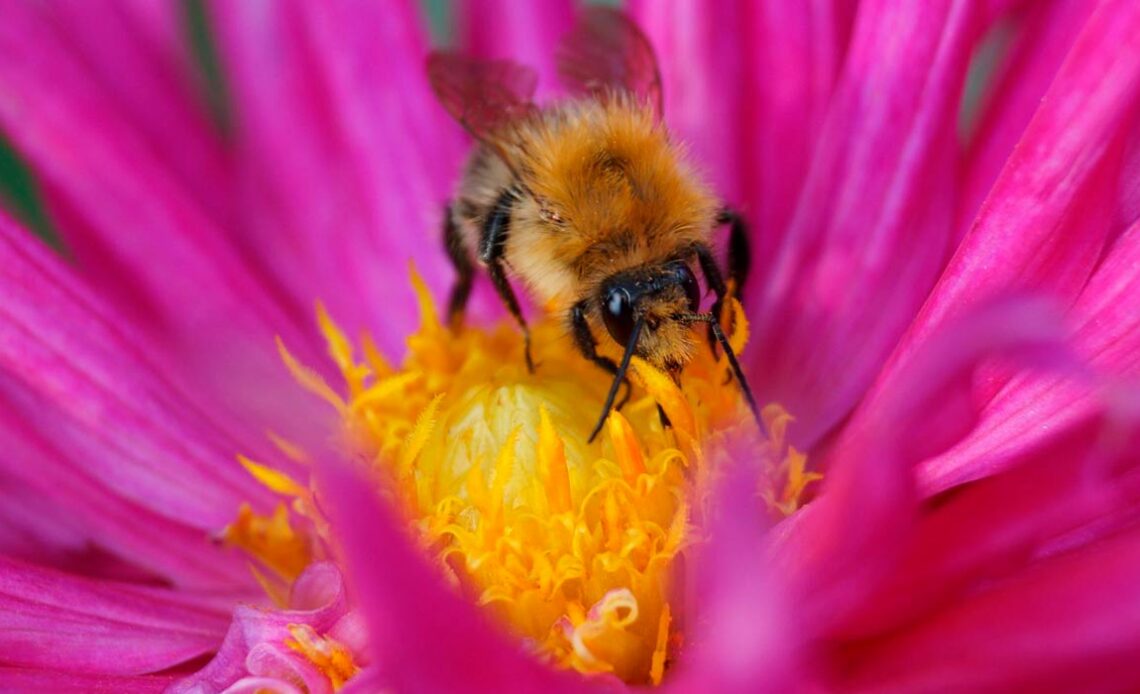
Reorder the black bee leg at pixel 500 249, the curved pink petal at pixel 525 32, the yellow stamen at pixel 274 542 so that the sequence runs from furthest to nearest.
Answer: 1. the curved pink petal at pixel 525 32
2. the yellow stamen at pixel 274 542
3. the black bee leg at pixel 500 249

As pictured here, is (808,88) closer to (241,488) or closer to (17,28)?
(241,488)

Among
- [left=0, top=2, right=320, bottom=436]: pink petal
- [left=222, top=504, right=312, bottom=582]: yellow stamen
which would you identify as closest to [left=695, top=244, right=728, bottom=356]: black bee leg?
[left=222, top=504, right=312, bottom=582]: yellow stamen

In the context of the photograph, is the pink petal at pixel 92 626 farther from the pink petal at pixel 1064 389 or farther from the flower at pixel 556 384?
the pink petal at pixel 1064 389

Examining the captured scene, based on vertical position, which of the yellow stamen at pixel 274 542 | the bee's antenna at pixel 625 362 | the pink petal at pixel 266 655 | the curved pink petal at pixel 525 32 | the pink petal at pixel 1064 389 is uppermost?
the curved pink petal at pixel 525 32

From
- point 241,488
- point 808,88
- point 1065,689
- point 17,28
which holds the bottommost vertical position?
point 241,488

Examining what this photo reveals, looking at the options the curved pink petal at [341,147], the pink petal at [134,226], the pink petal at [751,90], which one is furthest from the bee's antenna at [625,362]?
the curved pink petal at [341,147]

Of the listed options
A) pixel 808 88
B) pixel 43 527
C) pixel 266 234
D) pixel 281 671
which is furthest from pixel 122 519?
pixel 808 88

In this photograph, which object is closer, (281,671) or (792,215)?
(281,671)

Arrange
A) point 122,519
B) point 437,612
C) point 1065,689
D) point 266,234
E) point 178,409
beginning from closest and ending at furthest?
point 437,612
point 1065,689
point 122,519
point 178,409
point 266,234
